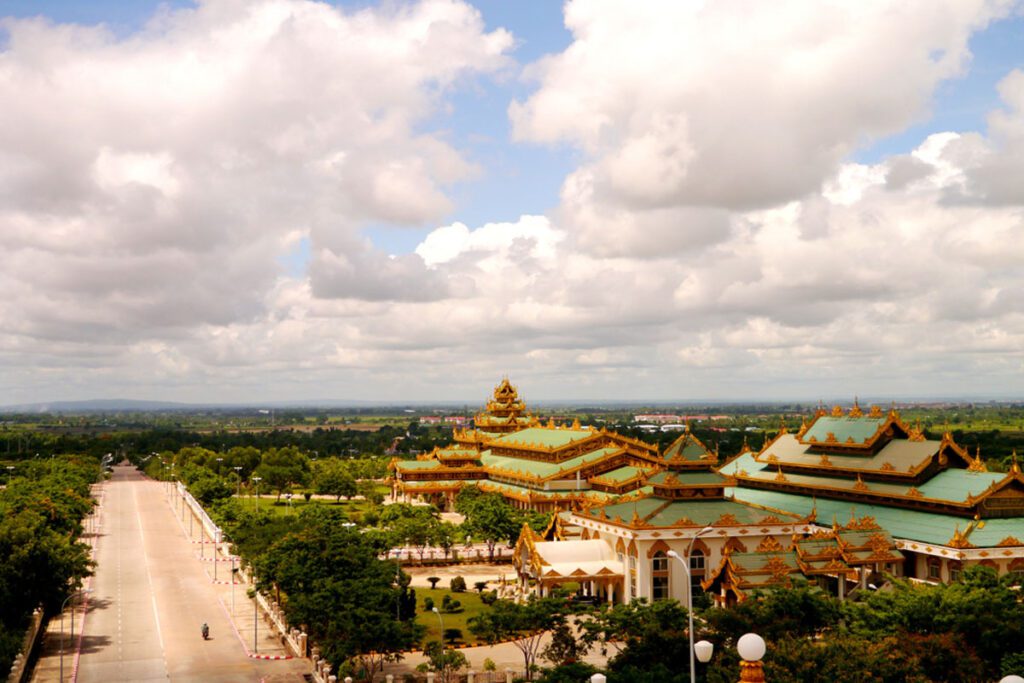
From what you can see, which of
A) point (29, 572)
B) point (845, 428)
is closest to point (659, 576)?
point (845, 428)

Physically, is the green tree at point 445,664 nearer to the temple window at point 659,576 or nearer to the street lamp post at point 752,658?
the temple window at point 659,576

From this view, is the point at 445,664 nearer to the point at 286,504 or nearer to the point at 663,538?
the point at 663,538

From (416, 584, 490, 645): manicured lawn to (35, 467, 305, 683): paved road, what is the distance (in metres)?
10.5

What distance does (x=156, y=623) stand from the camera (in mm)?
73125

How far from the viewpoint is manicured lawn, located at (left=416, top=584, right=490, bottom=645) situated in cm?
6675

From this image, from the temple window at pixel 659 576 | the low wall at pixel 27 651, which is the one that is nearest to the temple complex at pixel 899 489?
the temple window at pixel 659 576

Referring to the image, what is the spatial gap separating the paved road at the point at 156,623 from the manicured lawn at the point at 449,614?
34.4 feet

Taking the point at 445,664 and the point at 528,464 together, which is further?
the point at 528,464

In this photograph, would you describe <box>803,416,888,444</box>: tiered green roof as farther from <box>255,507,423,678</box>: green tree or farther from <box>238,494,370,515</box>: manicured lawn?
<box>238,494,370,515</box>: manicured lawn

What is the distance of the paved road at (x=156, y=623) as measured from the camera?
195 feet

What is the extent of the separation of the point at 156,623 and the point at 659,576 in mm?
38092

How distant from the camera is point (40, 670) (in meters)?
60.5

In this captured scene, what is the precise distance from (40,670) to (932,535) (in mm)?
59089

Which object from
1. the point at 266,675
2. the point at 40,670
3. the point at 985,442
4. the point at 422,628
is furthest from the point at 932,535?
the point at 985,442
